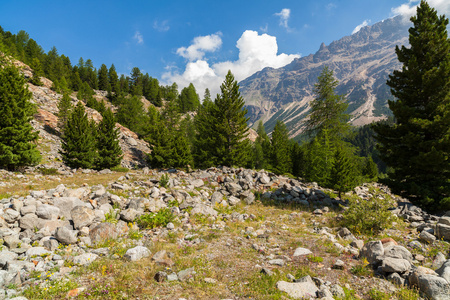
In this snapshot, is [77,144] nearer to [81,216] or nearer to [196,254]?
[81,216]

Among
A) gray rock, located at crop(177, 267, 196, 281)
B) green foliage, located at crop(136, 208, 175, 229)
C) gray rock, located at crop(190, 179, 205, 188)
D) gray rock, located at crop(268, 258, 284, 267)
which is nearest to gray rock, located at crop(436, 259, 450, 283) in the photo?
gray rock, located at crop(268, 258, 284, 267)

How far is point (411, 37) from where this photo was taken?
14.9m

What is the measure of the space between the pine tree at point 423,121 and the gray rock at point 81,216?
19.0 meters

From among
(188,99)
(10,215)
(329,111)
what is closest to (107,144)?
(10,215)

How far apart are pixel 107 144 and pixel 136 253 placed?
26.8m

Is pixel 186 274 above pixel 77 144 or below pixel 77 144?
below

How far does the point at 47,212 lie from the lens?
25.9 ft

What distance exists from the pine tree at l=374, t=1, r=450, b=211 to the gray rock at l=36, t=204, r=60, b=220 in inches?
801

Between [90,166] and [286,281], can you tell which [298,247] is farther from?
[90,166]

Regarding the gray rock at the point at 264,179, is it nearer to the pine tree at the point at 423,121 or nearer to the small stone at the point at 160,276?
the pine tree at the point at 423,121

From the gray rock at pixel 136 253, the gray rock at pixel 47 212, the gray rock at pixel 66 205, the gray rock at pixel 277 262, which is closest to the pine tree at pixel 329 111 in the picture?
the gray rock at pixel 277 262

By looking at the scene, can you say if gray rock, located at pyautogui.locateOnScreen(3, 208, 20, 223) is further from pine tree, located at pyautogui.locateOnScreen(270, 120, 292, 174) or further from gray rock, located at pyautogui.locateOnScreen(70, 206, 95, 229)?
pine tree, located at pyautogui.locateOnScreen(270, 120, 292, 174)

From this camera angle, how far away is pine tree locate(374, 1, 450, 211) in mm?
12789

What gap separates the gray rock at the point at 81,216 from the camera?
302 inches
